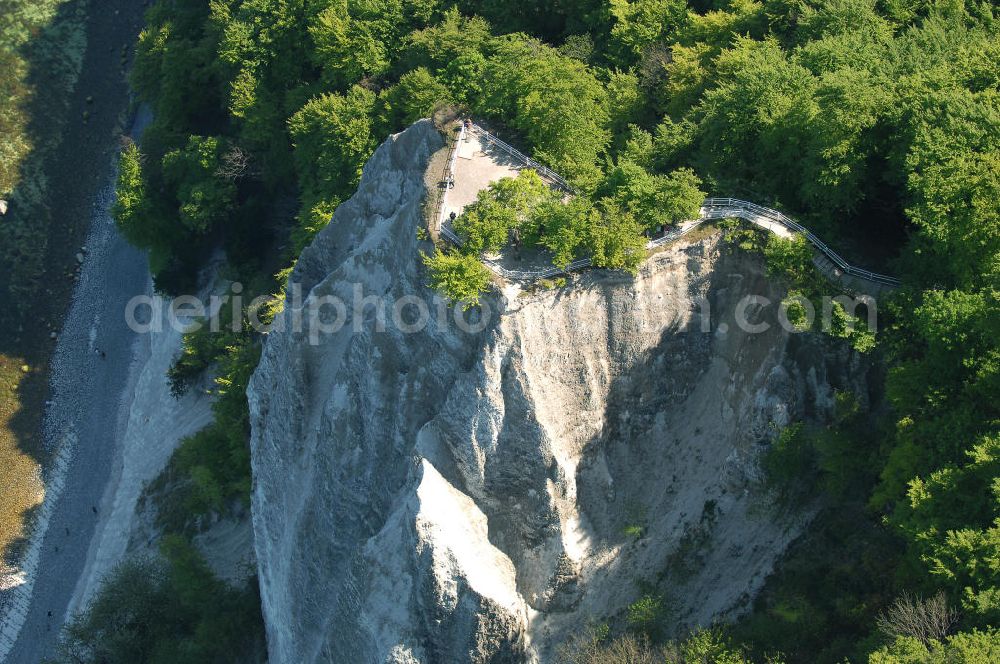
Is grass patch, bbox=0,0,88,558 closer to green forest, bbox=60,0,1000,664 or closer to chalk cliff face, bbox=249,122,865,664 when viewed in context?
green forest, bbox=60,0,1000,664

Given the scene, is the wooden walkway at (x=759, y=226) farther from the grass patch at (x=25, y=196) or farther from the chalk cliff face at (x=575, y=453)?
the grass patch at (x=25, y=196)

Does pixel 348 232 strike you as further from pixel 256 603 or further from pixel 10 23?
pixel 10 23

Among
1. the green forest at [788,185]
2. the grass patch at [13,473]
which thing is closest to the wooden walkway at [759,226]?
the green forest at [788,185]

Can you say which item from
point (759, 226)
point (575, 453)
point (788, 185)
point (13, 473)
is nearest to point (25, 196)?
point (13, 473)

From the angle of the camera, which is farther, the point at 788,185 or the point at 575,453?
the point at 788,185

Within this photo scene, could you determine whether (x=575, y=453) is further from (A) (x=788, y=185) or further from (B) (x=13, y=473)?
(B) (x=13, y=473)

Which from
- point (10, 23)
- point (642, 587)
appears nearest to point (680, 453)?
point (642, 587)
